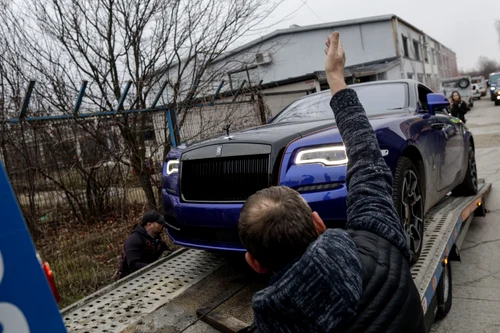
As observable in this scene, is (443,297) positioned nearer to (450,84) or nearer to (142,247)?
(142,247)

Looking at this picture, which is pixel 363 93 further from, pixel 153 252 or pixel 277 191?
pixel 277 191

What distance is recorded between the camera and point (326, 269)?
106cm

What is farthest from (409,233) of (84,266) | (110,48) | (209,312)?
(110,48)

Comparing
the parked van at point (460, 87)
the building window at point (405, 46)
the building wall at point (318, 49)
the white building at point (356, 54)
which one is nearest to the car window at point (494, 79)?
the parked van at point (460, 87)

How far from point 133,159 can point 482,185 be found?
5.12 m

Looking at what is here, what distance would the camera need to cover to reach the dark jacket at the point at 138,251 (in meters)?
4.26

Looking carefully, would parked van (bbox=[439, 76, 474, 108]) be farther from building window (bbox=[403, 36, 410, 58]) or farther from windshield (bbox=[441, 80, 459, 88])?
building window (bbox=[403, 36, 410, 58])

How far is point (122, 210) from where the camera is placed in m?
6.22

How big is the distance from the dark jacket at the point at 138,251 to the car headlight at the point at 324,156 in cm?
205

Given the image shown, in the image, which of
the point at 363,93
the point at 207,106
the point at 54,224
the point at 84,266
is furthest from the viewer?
the point at 207,106

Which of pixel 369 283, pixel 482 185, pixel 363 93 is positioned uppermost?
pixel 363 93

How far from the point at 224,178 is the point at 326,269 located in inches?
92.3

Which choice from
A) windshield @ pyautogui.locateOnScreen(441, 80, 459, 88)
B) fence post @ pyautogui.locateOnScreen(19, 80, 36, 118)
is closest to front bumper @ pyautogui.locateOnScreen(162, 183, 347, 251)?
fence post @ pyautogui.locateOnScreen(19, 80, 36, 118)

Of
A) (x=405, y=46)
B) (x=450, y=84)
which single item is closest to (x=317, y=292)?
(x=405, y=46)
